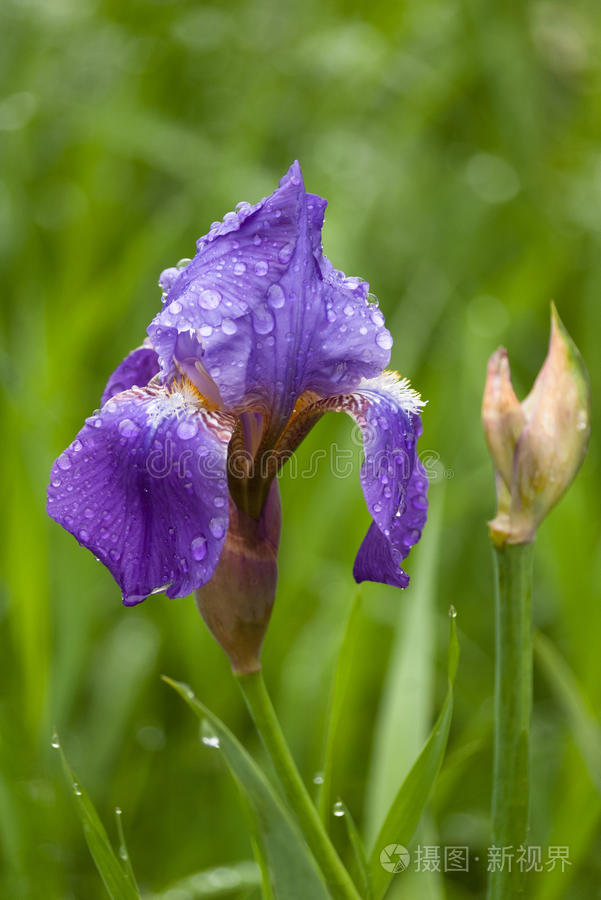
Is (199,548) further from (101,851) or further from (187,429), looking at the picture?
(101,851)

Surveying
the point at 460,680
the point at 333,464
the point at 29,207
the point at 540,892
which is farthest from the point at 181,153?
the point at 540,892

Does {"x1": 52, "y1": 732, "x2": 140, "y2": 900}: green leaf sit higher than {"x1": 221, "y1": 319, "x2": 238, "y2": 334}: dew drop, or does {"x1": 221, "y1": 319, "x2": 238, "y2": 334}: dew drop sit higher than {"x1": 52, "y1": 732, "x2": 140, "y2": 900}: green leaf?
{"x1": 221, "y1": 319, "x2": 238, "y2": 334}: dew drop

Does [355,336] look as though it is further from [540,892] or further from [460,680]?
[460,680]

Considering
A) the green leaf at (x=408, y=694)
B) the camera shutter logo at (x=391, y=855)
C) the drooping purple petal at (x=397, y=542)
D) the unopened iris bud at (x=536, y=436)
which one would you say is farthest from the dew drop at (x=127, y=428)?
the green leaf at (x=408, y=694)

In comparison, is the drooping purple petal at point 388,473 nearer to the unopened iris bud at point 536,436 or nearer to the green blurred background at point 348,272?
the unopened iris bud at point 536,436

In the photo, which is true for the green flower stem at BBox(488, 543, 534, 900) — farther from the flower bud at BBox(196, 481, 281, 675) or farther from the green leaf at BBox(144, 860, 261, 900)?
the green leaf at BBox(144, 860, 261, 900)

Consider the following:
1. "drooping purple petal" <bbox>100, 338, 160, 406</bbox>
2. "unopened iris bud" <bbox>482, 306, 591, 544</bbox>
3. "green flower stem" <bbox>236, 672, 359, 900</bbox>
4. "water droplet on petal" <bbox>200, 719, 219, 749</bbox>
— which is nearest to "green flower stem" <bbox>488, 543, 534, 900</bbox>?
"unopened iris bud" <bbox>482, 306, 591, 544</bbox>
